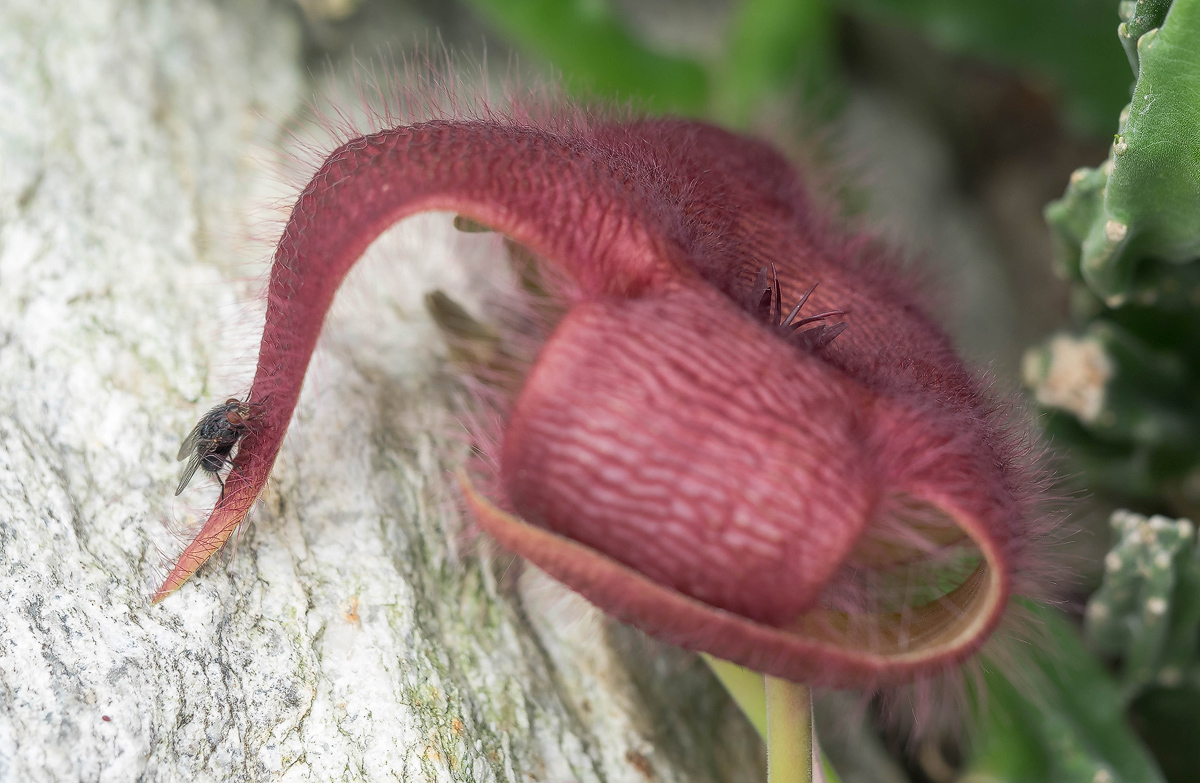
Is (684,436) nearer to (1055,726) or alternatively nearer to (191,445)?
(191,445)

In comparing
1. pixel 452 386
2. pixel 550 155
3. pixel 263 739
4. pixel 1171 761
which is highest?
pixel 550 155

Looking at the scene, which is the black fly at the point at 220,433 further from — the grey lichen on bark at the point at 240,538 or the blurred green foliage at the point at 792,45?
the blurred green foliage at the point at 792,45

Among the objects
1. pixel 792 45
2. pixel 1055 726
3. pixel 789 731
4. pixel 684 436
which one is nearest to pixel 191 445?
pixel 684 436

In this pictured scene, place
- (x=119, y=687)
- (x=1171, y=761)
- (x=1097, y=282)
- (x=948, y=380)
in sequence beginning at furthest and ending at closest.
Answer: (x=1171, y=761)
(x=1097, y=282)
(x=948, y=380)
(x=119, y=687)

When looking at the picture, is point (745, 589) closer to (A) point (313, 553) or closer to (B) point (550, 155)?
(B) point (550, 155)

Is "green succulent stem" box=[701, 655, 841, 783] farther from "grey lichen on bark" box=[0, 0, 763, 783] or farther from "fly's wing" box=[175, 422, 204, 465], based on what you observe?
"fly's wing" box=[175, 422, 204, 465]

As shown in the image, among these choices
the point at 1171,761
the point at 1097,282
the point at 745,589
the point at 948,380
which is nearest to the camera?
the point at 745,589

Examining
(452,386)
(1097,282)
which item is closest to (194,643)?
(452,386)
